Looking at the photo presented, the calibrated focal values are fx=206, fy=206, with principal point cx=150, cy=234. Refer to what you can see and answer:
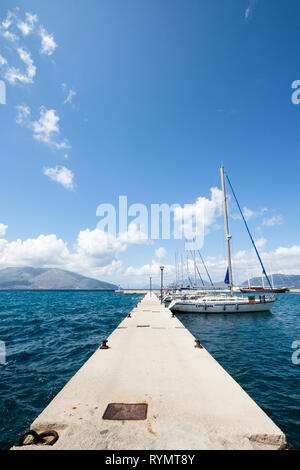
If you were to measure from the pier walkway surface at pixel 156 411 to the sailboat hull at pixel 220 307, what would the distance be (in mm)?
22493

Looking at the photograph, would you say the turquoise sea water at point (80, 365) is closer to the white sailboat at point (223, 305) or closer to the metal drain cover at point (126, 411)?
the metal drain cover at point (126, 411)

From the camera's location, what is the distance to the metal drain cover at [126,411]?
3.89 m

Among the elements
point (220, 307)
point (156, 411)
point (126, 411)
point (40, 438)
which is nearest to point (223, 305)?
point (220, 307)

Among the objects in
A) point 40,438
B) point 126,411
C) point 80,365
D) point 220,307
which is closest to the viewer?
point 40,438

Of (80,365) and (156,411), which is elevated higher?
(156,411)

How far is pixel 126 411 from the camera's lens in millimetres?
4098

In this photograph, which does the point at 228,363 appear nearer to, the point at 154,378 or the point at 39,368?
the point at 154,378

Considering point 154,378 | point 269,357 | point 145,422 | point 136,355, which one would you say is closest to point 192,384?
point 154,378

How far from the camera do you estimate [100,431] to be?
11.5 feet

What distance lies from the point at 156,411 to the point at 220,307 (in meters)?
26.2

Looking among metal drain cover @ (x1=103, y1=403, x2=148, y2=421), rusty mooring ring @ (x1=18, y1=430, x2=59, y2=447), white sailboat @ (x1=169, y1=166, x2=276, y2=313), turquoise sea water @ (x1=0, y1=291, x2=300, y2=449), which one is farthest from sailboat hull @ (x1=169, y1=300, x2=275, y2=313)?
rusty mooring ring @ (x1=18, y1=430, x2=59, y2=447)

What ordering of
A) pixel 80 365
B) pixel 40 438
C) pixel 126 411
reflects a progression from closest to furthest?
pixel 40 438
pixel 126 411
pixel 80 365

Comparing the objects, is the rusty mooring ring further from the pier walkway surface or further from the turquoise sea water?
the turquoise sea water

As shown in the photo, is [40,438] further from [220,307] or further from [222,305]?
[222,305]
